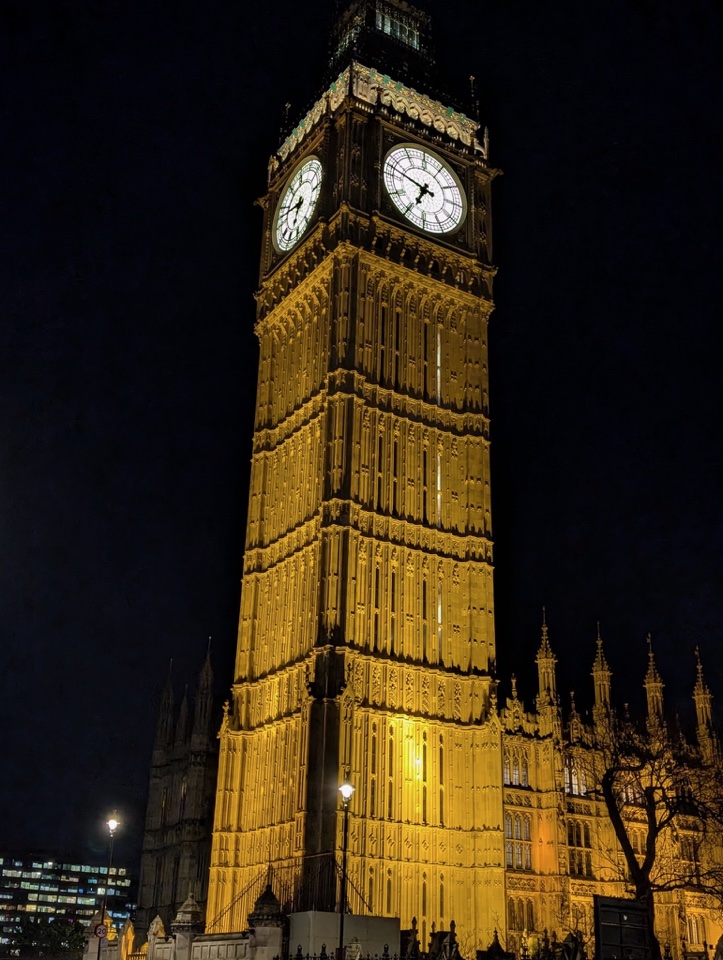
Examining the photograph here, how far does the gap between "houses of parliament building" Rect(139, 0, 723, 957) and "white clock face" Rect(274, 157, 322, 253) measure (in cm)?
19

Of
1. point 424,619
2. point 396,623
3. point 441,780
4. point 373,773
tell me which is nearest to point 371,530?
point 396,623

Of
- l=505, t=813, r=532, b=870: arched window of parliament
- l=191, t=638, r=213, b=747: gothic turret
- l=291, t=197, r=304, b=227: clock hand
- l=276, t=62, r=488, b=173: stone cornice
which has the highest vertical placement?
l=276, t=62, r=488, b=173: stone cornice

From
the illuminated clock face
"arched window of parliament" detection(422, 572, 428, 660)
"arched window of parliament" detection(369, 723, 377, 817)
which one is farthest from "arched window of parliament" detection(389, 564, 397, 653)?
the illuminated clock face

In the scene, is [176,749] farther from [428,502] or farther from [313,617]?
[428,502]

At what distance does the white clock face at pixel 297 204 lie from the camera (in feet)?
203

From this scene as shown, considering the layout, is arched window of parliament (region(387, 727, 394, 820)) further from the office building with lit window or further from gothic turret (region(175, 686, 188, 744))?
the office building with lit window

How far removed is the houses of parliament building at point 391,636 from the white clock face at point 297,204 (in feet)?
0.61

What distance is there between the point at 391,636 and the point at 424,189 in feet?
85.2

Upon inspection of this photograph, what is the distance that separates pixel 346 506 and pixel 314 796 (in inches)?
531

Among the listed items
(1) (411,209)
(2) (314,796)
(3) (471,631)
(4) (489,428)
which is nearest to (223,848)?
(2) (314,796)

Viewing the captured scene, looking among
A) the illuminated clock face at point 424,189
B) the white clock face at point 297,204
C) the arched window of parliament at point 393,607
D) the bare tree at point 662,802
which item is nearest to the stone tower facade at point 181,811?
the arched window of parliament at point 393,607

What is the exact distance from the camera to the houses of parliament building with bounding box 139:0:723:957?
158 ft

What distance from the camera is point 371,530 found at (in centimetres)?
5253

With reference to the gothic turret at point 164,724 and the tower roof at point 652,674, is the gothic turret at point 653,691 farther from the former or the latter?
the gothic turret at point 164,724
